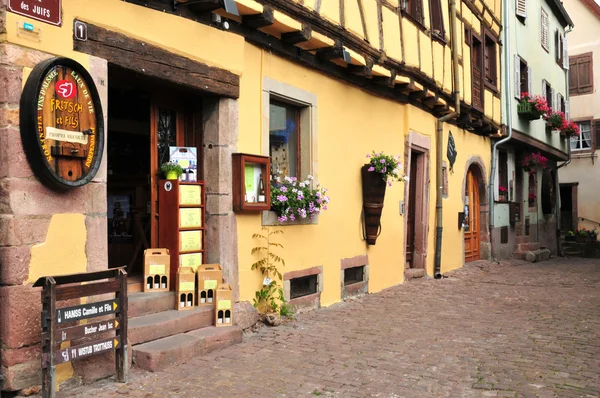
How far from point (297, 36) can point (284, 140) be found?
3.89 ft

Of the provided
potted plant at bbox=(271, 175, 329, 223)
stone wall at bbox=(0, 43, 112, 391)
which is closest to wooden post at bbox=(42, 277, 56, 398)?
stone wall at bbox=(0, 43, 112, 391)

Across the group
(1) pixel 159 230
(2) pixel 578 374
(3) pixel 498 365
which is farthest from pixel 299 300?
(2) pixel 578 374

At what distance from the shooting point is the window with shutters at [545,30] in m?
17.1

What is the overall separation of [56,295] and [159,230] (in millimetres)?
1925

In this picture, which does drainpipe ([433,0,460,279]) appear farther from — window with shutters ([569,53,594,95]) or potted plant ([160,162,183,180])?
window with shutters ([569,53,594,95])

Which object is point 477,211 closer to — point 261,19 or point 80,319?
point 261,19

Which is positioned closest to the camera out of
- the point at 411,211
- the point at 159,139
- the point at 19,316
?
the point at 19,316

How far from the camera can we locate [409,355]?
4953 mm

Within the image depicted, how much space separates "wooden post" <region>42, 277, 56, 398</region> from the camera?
353 centimetres

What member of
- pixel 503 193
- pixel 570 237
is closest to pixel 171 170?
pixel 503 193

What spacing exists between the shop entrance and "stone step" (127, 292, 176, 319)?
0.58 meters

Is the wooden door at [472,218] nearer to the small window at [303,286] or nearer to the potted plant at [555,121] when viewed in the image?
the potted plant at [555,121]

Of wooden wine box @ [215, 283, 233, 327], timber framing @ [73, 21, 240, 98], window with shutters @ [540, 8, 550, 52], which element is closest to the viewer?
timber framing @ [73, 21, 240, 98]

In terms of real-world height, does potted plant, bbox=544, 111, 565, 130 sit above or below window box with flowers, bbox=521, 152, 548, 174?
above
